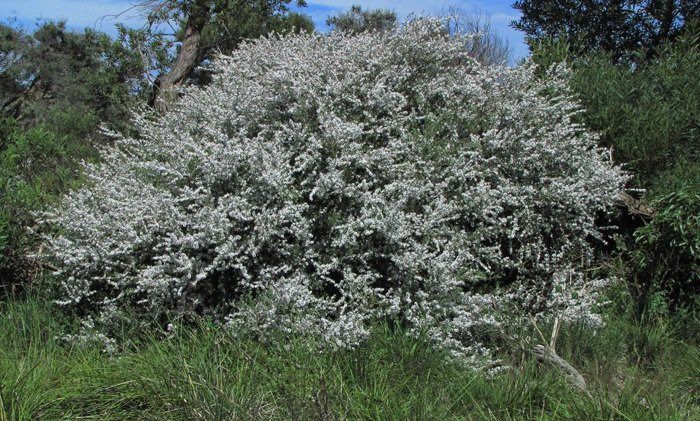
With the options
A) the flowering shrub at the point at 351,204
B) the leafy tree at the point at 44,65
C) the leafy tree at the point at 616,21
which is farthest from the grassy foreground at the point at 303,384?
the leafy tree at the point at 44,65

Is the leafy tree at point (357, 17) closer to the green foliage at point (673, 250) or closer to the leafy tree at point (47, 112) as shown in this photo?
the leafy tree at point (47, 112)

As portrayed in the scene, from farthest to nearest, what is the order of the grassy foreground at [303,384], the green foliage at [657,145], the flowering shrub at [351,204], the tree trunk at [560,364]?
the green foliage at [657,145] < the flowering shrub at [351,204] < the tree trunk at [560,364] < the grassy foreground at [303,384]

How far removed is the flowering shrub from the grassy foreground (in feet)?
0.82

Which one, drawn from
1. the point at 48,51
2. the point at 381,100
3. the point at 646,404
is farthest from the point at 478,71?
the point at 48,51

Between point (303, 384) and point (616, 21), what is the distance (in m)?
7.97

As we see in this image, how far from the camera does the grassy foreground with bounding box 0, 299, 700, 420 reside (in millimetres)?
3498

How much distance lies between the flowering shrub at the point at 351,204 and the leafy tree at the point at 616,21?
402 centimetres

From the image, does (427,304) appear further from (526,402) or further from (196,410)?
(196,410)

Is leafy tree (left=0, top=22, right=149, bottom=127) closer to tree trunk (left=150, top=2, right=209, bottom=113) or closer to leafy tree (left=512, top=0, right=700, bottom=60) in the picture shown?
tree trunk (left=150, top=2, right=209, bottom=113)

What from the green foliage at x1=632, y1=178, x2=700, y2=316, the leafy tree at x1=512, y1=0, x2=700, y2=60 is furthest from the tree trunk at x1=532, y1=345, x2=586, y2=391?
the leafy tree at x1=512, y1=0, x2=700, y2=60

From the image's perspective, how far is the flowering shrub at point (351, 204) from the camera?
4.66 m

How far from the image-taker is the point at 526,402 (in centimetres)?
369

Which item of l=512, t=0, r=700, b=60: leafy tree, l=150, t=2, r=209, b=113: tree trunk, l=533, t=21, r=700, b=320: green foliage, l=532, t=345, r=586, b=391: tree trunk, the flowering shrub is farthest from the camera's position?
l=150, t=2, r=209, b=113: tree trunk

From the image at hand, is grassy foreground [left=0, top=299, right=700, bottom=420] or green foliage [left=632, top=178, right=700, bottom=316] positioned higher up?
green foliage [left=632, top=178, right=700, bottom=316]
